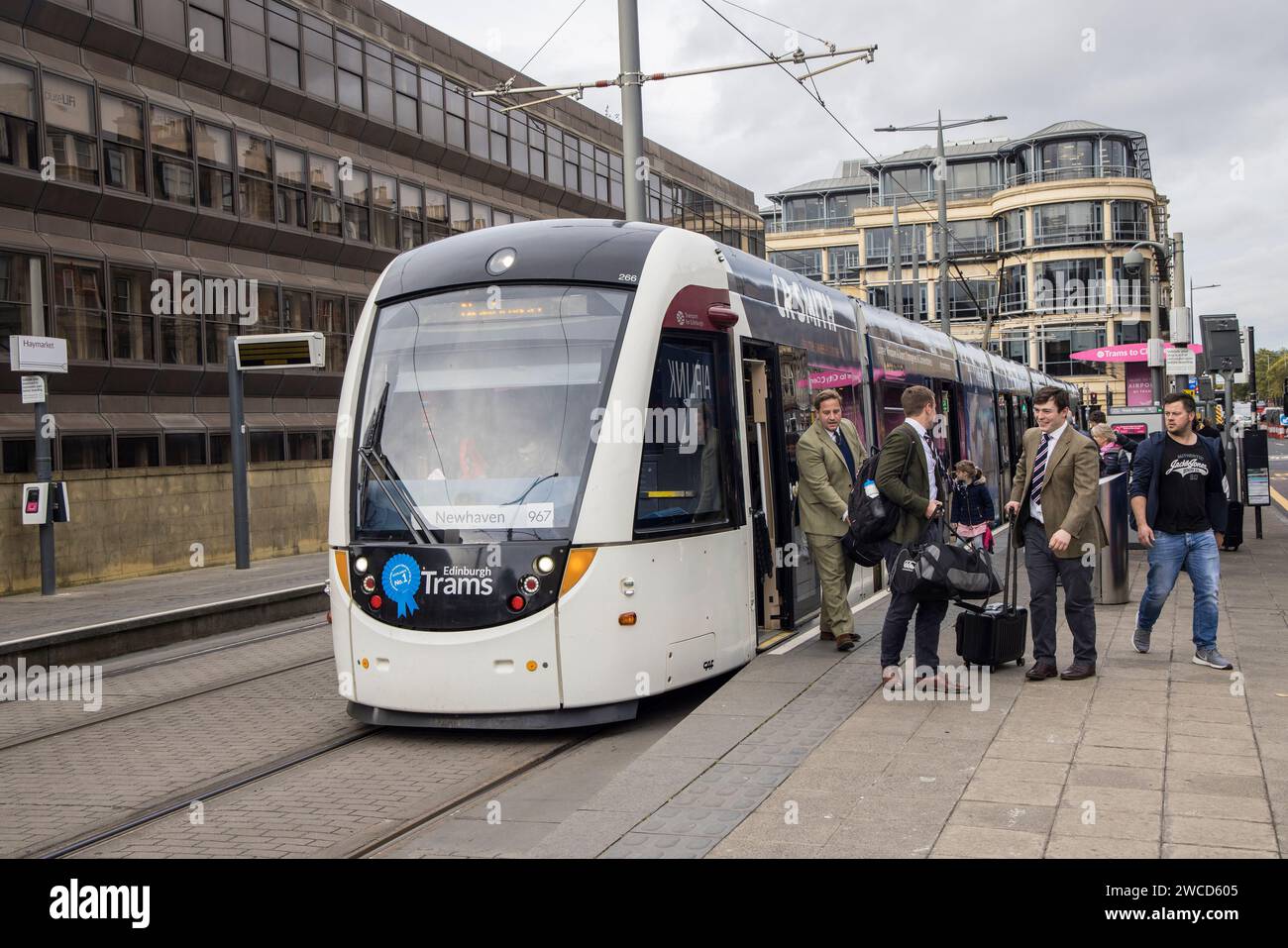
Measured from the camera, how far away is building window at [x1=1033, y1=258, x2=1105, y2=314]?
7744 centimetres

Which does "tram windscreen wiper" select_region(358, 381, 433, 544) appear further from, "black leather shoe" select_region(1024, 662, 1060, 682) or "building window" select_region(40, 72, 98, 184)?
"building window" select_region(40, 72, 98, 184)

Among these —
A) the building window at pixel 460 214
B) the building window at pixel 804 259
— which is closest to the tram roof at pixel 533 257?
the building window at pixel 460 214

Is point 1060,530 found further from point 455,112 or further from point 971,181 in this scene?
point 971,181

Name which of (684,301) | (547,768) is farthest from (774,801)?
(684,301)

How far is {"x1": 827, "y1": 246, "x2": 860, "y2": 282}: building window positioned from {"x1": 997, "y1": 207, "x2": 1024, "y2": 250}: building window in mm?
9077

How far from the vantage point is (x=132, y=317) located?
23.0 metres

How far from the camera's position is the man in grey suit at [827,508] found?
9.47m

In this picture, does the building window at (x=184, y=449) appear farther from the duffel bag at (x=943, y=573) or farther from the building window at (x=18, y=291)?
the duffel bag at (x=943, y=573)

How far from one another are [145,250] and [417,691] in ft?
59.4

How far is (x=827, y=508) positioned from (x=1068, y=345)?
74.2 metres

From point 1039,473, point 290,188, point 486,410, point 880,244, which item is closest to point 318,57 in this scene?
point 290,188

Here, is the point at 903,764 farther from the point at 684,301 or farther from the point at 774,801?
the point at 684,301

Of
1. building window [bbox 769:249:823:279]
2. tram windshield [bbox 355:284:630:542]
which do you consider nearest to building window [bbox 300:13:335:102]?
tram windshield [bbox 355:284:630:542]

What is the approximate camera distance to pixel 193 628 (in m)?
14.3
